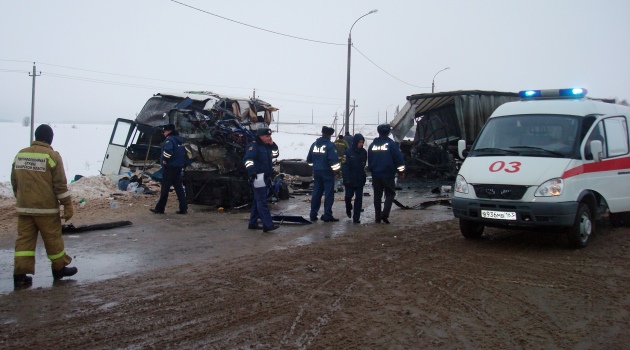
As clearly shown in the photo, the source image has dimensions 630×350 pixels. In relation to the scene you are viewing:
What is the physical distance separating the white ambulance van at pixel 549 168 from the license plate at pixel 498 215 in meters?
0.01

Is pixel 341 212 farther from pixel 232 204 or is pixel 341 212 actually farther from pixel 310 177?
pixel 310 177

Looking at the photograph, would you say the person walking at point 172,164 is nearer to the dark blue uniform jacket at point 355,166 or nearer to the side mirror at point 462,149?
the dark blue uniform jacket at point 355,166

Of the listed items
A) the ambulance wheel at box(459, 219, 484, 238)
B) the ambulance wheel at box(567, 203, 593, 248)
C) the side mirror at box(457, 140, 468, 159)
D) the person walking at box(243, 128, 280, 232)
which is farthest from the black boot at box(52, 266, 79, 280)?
the ambulance wheel at box(567, 203, 593, 248)

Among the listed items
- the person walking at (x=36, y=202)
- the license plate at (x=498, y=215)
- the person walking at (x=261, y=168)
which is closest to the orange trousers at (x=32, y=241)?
the person walking at (x=36, y=202)

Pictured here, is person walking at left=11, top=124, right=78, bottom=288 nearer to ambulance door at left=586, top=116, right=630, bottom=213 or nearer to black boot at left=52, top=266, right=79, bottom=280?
black boot at left=52, top=266, right=79, bottom=280

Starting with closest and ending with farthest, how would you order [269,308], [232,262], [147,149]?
[269,308] → [232,262] → [147,149]

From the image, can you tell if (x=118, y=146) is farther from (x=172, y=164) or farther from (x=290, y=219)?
(x=290, y=219)

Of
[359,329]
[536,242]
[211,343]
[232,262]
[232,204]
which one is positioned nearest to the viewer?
[211,343]

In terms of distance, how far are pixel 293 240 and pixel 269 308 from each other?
3.50 m

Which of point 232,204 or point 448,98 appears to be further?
point 448,98

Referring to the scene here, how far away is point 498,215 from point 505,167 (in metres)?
0.70

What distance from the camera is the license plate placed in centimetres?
700

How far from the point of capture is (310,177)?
17.8 m

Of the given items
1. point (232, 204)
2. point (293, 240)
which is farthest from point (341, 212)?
point (293, 240)
